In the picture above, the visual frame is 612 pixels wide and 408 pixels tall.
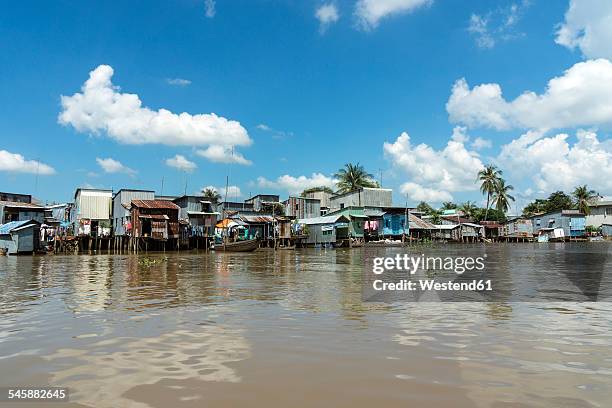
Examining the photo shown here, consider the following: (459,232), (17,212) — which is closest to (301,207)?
(459,232)

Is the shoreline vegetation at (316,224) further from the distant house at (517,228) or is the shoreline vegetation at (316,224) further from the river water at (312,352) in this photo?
the river water at (312,352)

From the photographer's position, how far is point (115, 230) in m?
46.7

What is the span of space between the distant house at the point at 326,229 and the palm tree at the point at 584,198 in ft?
160

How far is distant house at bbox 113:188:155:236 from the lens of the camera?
43.0 m

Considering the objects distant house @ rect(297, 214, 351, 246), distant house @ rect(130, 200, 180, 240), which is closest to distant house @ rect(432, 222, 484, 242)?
distant house @ rect(297, 214, 351, 246)

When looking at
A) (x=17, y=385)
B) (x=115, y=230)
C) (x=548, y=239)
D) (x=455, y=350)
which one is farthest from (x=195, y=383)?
(x=548, y=239)

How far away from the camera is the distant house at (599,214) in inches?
2918

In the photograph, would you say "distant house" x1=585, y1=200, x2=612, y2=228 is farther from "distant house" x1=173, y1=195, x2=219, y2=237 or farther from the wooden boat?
"distant house" x1=173, y1=195, x2=219, y2=237

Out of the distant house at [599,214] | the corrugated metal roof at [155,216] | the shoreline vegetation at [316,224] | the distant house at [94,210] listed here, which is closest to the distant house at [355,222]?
the shoreline vegetation at [316,224]

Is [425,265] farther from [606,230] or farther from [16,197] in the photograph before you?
[606,230]

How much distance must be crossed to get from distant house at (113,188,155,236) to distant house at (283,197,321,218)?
18.6m

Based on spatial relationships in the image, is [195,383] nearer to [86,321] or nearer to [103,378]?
[103,378]

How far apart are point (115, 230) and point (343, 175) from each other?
3327 centimetres

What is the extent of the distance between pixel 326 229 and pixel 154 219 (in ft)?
63.9
